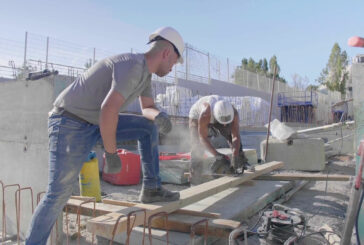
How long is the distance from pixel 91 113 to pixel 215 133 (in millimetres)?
3683

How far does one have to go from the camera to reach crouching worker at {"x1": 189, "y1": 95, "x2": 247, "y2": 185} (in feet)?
14.4

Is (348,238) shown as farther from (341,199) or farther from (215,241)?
(341,199)

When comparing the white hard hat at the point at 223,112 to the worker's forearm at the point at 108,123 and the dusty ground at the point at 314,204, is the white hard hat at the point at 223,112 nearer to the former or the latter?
the dusty ground at the point at 314,204

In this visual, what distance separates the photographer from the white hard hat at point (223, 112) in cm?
459

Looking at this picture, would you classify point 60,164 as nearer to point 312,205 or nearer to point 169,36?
point 169,36

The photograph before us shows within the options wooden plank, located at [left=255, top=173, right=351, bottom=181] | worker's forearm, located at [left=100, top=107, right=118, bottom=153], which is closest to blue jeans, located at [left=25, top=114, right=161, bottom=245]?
worker's forearm, located at [left=100, top=107, right=118, bottom=153]

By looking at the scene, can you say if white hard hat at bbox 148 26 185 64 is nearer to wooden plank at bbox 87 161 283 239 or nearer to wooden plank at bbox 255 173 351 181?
wooden plank at bbox 87 161 283 239

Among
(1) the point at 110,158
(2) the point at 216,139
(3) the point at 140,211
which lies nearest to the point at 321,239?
(3) the point at 140,211

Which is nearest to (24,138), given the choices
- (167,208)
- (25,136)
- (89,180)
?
(25,136)

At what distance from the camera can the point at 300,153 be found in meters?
7.45

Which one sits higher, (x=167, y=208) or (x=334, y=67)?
(x=334, y=67)

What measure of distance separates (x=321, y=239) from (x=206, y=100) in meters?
3.26

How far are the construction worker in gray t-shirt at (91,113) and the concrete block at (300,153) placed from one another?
6009 millimetres

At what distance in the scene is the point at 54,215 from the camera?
203 cm
